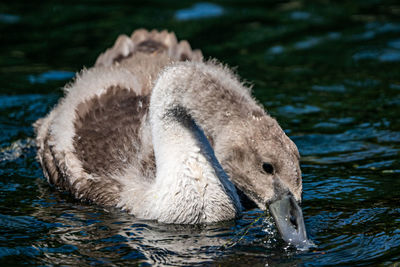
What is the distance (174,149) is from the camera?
21.8 ft

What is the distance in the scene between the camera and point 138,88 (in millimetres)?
7988

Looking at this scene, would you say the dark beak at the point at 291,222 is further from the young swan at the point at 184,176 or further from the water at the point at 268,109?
the young swan at the point at 184,176

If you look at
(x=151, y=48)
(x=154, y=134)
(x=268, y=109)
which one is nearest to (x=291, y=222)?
(x=154, y=134)

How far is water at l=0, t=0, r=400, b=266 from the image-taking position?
20.6 feet

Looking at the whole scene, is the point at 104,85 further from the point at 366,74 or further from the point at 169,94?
the point at 366,74

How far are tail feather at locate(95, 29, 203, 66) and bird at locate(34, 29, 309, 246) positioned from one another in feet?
2.04

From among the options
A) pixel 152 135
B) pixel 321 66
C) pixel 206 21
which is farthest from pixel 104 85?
pixel 206 21

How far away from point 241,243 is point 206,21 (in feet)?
25.7

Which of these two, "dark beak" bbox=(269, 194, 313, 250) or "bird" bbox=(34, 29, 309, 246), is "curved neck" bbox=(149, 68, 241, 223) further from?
"dark beak" bbox=(269, 194, 313, 250)

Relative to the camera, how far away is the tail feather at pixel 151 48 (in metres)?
8.91

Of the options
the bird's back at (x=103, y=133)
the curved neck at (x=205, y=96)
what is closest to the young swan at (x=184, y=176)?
the curved neck at (x=205, y=96)

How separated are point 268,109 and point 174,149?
3759 mm

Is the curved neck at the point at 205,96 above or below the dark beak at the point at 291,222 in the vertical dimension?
above

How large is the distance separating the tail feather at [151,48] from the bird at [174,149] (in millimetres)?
622
